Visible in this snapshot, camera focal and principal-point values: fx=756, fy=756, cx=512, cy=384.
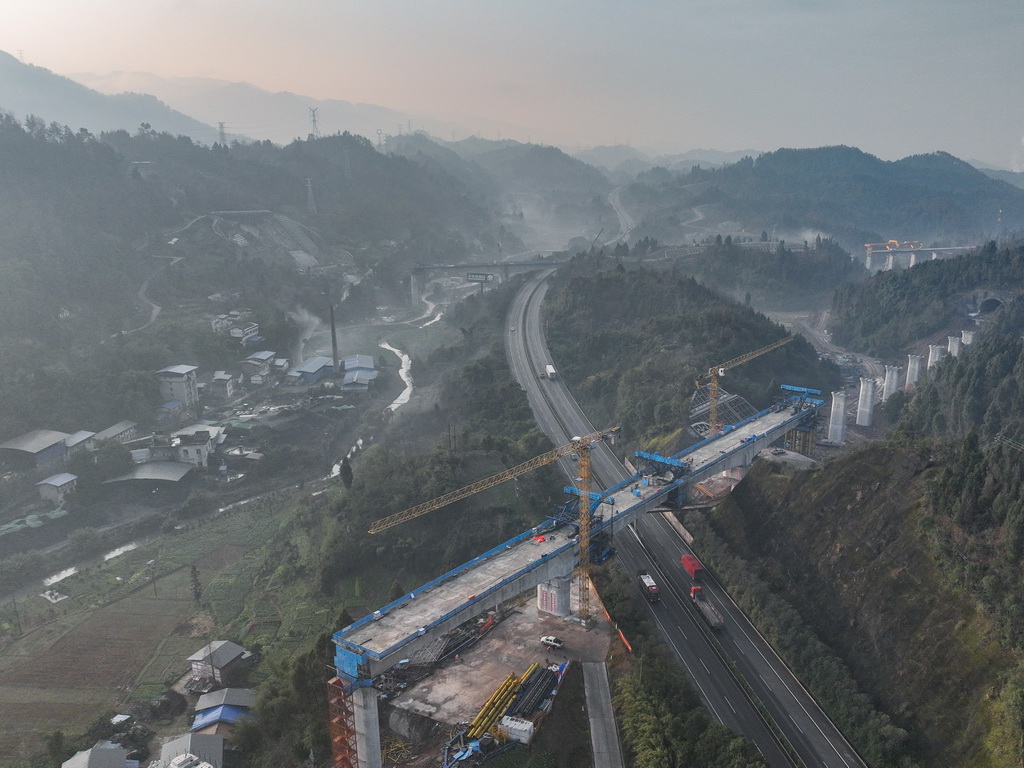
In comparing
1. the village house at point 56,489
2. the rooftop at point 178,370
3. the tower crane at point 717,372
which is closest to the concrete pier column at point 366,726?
the tower crane at point 717,372

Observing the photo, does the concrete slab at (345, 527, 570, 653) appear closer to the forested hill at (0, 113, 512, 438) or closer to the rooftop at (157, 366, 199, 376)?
the forested hill at (0, 113, 512, 438)

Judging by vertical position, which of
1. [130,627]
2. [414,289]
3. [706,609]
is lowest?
[130,627]

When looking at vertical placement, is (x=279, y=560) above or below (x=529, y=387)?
below

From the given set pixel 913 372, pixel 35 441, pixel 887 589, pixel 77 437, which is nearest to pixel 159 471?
pixel 77 437

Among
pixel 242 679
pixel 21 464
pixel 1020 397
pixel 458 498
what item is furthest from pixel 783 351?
pixel 21 464

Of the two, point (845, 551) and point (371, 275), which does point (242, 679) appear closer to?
point (845, 551)

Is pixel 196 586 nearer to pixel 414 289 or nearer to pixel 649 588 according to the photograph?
pixel 649 588

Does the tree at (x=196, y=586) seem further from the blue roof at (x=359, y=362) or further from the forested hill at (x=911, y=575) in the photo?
the blue roof at (x=359, y=362)

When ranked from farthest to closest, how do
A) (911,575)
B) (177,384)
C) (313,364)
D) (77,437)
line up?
1. (313,364)
2. (177,384)
3. (77,437)
4. (911,575)
